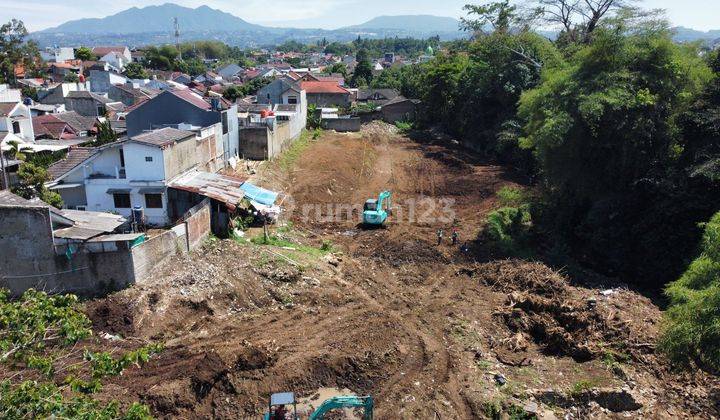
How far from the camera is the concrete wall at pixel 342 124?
5131cm

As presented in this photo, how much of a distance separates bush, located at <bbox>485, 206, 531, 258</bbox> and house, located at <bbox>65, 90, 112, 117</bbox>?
40.7 meters

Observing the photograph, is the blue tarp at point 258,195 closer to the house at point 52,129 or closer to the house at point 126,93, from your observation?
the house at point 52,129

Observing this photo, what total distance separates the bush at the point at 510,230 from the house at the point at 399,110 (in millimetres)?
33244

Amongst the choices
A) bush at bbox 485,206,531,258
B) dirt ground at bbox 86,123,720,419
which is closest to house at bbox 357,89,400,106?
bush at bbox 485,206,531,258

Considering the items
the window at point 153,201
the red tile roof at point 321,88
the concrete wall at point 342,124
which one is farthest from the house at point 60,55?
the window at point 153,201

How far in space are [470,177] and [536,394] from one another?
23724 millimetres

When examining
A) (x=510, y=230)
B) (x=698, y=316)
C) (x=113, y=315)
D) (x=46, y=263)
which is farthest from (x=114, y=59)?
(x=698, y=316)

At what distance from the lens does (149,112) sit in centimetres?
2902

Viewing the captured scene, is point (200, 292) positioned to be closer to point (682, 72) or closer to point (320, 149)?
point (682, 72)

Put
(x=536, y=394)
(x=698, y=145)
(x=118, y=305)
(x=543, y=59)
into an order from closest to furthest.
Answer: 1. (x=536, y=394)
2. (x=118, y=305)
3. (x=698, y=145)
4. (x=543, y=59)

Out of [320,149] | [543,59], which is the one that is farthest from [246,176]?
[543,59]

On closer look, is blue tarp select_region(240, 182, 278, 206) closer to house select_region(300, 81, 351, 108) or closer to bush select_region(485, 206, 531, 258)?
bush select_region(485, 206, 531, 258)

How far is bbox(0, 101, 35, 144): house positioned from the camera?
33469mm

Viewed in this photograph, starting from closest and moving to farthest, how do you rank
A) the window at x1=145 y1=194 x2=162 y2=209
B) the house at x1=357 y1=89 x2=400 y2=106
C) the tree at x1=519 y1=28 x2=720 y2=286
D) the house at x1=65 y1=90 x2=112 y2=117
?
the tree at x1=519 y1=28 x2=720 y2=286
the window at x1=145 y1=194 x2=162 y2=209
the house at x1=65 y1=90 x2=112 y2=117
the house at x1=357 y1=89 x2=400 y2=106
